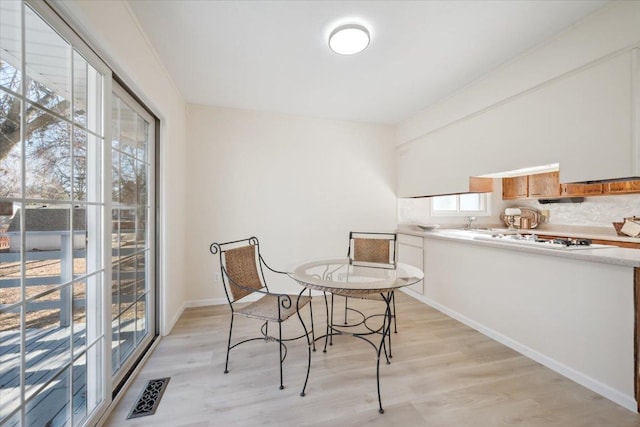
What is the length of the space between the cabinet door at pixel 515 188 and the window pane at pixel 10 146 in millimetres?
5056

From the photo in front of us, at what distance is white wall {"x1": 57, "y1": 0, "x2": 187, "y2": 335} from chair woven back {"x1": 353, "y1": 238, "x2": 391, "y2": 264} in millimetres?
1978

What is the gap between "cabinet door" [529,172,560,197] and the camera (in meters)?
3.35

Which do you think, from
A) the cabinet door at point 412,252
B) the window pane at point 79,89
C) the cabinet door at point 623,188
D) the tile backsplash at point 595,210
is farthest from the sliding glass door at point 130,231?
the tile backsplash at point 595,210

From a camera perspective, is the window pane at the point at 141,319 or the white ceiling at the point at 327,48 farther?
the window pane at the point at 141,319

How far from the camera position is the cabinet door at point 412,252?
328 centimetres

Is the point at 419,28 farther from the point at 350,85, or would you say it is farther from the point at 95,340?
the point at 95,340

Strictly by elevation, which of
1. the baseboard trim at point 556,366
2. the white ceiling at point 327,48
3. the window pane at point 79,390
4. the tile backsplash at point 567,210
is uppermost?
the white ceiling at point 327,48

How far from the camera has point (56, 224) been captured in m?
1.12

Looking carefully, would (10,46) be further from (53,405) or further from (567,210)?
(567,210)

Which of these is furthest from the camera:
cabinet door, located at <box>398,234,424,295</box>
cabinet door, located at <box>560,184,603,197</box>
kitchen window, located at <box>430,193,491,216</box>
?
kitchen window, located at <box>430,193,491,216</box>

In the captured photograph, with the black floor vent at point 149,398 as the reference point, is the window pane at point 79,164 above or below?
above

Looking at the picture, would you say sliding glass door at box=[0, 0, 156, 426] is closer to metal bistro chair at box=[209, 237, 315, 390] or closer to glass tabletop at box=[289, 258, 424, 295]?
metal bistro chair at box=[209, 237, 315, 390]

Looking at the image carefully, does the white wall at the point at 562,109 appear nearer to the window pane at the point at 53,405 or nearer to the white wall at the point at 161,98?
the white wall at the point at 161,98

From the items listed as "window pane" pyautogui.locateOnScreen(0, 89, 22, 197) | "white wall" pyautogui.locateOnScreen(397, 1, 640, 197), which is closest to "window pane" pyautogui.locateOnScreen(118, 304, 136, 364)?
"window pane" pyautogui.locateOnScreen(0, 89, 22, 197)
